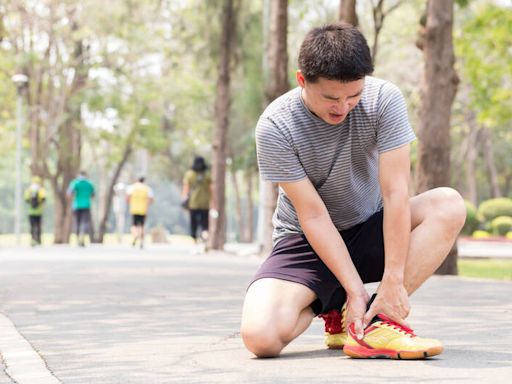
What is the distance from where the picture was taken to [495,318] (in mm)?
8344

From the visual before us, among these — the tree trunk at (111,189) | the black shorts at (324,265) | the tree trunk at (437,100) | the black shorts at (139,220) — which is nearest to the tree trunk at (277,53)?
the tree trunk at (437,100)

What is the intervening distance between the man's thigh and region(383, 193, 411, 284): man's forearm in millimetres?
480

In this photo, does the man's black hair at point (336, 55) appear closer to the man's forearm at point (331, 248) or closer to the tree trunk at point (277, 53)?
Result: the man's forearm at point (331, 248)

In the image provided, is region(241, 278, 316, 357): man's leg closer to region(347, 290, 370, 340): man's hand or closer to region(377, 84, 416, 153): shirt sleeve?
region(347, 290, 370, 340): man's hand

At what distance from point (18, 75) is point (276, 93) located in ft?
63.6

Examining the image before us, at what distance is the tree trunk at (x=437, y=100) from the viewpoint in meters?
15.8

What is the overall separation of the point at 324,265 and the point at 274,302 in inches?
13.7

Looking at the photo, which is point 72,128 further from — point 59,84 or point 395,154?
point 395,154

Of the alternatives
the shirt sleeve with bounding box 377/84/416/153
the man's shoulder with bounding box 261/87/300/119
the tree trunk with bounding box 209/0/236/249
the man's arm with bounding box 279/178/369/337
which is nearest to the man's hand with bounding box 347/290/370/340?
the man's arm with bounding box 279/178/369/337

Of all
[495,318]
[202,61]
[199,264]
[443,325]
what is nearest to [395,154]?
[443,325]

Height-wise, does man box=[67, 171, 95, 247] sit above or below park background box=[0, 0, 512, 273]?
below

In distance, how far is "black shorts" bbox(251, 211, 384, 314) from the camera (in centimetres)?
602

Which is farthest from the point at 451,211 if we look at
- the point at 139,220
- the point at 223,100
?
the point at 223,100

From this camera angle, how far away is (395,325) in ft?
18.5
